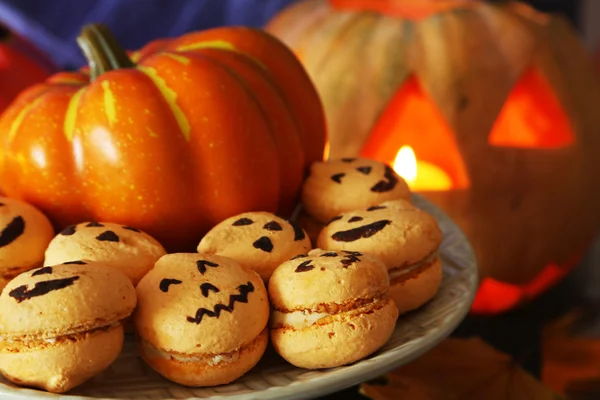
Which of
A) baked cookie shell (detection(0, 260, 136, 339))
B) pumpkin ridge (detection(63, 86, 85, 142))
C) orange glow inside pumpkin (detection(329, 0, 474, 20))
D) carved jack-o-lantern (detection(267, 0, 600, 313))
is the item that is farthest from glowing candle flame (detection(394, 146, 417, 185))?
baked cookie shell (detection(0, 260, 136, 339))

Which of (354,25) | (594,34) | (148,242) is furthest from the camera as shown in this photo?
(594,34)

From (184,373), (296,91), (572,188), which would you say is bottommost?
(572,188)

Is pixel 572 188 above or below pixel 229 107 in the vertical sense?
below

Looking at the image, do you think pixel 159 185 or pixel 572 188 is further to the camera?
pixel 572 188

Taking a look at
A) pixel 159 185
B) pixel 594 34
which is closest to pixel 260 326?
pixel 159 185

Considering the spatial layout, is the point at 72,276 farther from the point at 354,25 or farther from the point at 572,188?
the point at 572,188

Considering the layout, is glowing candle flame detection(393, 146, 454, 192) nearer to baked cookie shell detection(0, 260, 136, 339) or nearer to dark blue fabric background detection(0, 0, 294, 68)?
dark blue fabric background detection(0, 0, 294, 68)
